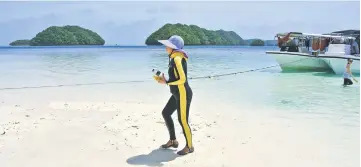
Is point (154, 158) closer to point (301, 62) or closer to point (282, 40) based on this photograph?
point (301, 62)

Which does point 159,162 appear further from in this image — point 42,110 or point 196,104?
point 196,104

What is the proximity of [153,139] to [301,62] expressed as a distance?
19.9 m

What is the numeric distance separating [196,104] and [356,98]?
5.53 meters

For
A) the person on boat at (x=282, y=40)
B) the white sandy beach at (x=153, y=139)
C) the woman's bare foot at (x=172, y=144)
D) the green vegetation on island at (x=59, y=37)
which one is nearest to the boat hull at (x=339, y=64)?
the person on boat at (x=282, y=40)

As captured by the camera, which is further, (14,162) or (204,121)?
(204,121)

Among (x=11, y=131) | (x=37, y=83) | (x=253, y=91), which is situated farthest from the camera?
(x=37, y=83)

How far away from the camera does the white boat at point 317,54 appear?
73.2 ft

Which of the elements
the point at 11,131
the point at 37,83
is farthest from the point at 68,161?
the point at 37,83

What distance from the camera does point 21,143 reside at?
590cm

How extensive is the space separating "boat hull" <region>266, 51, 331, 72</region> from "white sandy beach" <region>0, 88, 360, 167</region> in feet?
51.7

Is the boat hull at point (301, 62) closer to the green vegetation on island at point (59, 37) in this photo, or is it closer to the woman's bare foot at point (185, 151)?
the woman's bare foot at point (185, 151)

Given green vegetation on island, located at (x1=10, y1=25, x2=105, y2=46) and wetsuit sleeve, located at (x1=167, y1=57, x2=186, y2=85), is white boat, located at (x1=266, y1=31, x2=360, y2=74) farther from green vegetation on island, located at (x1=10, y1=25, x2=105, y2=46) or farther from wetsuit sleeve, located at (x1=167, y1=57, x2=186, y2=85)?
green vegetation on island, located at (x1=10, y1=25, x2=105, y2=46)

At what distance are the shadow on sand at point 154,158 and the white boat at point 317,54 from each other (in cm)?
1903

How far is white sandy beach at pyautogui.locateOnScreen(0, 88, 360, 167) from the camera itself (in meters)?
5.28
